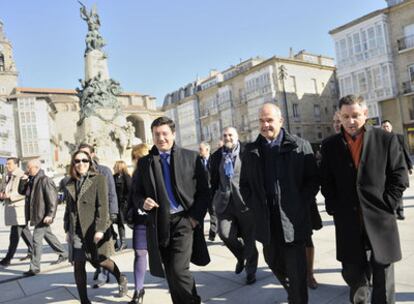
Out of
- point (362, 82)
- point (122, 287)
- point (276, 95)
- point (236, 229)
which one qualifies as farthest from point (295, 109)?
point (122, 287)

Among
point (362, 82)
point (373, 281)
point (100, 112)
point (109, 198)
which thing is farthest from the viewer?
point (362, 82)

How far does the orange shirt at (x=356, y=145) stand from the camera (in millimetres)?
3037

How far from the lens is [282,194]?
3234 millimetres

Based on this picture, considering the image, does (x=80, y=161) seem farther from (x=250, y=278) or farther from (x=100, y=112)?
(x=100, y=112)

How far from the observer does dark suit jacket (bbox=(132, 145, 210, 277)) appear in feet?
11.0

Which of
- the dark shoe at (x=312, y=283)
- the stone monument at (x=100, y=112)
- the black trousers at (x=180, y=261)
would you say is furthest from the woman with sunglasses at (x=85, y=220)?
the stone monument at (x=100, y=112)

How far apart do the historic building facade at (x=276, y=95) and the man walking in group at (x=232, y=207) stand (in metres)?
36.0

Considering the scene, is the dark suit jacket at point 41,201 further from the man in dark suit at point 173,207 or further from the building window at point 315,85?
the building window at point 315,85

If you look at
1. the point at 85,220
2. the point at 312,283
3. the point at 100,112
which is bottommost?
the point at 312,283

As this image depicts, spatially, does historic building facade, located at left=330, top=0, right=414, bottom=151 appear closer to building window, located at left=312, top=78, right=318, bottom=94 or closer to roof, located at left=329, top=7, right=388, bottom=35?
roof, located at left=329, top=7, right=388, bottom=35

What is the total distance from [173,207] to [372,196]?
173 centimetres

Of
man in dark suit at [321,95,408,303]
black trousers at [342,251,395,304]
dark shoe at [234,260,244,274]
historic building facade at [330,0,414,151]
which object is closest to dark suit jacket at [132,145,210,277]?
man in dark suit at [321,95,408,303]

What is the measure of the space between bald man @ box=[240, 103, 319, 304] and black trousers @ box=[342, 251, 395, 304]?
39cm

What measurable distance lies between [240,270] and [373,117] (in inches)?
1281
